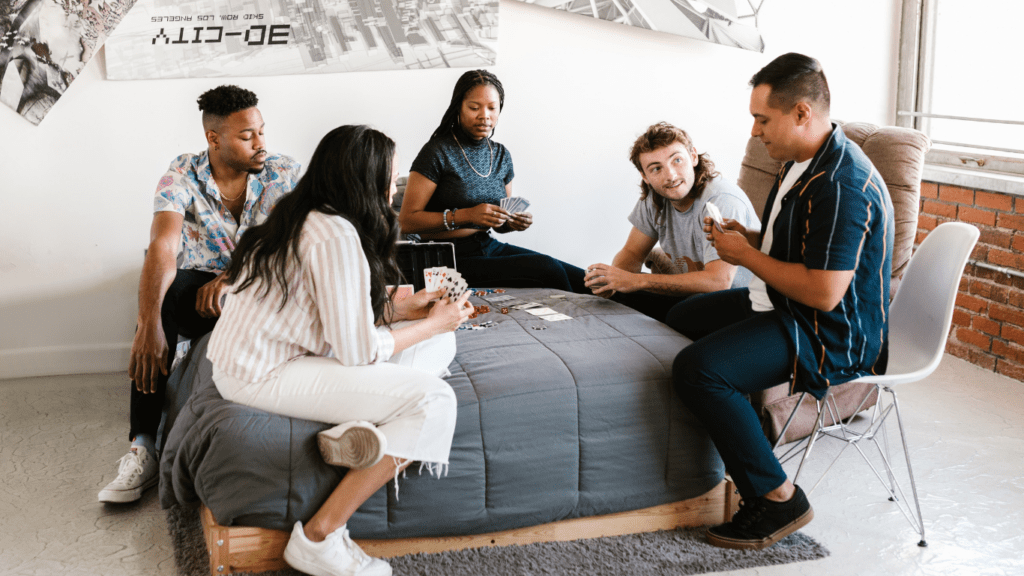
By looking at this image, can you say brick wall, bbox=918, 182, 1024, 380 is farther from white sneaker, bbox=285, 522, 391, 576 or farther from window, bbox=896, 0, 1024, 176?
white sneaker, bbox=285, 522, 391, 576

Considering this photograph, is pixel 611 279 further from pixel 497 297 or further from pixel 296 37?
pixel 296 37

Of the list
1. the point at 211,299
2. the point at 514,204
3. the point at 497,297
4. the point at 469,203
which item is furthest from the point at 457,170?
the point at 211,299

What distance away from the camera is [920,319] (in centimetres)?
238

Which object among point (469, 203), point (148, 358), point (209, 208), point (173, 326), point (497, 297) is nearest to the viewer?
point (148, 358)

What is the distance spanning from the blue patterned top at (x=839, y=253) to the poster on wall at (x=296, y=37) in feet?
6.84

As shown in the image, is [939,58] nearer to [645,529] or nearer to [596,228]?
[596,228]

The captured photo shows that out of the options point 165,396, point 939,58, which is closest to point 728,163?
point 939,58

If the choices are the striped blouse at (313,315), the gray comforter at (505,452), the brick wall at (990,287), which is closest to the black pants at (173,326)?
the gray comforter at (505,452)

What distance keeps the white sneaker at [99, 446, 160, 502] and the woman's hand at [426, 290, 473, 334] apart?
1035mm

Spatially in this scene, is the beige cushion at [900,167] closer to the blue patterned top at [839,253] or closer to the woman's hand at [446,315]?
the blue patterned top at [839,253]

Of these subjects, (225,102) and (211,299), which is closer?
(211,299)

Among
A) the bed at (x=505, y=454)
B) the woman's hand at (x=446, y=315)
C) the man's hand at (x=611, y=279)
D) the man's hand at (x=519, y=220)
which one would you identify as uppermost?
the man's hand at (x=519, y=220)

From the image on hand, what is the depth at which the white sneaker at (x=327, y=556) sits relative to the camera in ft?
6.32

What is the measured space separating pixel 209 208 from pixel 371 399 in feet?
4.05
